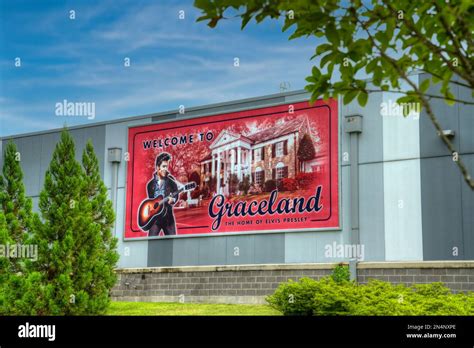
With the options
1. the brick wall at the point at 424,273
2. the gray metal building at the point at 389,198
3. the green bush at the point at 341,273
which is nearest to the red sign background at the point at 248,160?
the gray metal building at the point at 389,198

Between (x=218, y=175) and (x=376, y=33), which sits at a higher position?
(x=218, y=175)

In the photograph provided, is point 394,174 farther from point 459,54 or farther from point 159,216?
point 459,54

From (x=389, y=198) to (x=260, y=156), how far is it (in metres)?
5.74

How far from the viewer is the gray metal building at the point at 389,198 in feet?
79.9

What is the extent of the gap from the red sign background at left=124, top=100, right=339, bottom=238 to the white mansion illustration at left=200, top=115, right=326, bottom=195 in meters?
0.04

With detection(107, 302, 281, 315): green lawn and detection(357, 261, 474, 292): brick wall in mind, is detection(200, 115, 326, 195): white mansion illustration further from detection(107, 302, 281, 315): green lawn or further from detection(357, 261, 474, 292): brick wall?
detection(107, 302, 281, 315): green lawn

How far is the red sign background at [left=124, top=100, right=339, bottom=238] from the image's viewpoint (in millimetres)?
26828

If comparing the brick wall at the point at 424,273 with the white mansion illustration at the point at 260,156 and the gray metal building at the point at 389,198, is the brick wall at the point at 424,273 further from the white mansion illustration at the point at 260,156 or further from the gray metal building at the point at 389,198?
the white mansion illustration at the point at 260,156

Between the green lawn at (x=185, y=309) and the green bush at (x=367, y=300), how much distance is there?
3233 mm

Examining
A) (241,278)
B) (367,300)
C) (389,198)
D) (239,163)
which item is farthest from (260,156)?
(367,300)

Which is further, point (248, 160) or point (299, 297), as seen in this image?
point (248, 160)

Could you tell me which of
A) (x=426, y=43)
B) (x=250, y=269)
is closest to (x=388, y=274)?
(x=250, y=269)

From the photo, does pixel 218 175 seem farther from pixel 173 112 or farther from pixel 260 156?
pixel 173 112

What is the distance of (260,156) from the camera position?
28.4 meters
